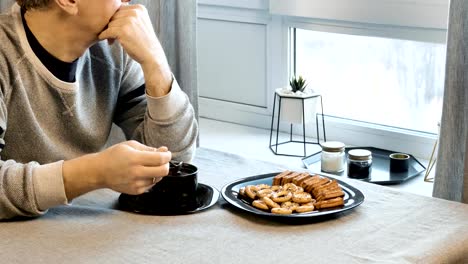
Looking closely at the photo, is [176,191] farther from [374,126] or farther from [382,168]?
[374,126]

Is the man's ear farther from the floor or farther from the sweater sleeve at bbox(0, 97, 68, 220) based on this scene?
the floor

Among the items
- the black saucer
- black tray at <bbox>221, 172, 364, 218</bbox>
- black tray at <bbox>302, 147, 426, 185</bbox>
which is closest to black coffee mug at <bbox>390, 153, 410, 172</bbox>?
black tray at <bbox>302, 147, 426, 185</bbox>

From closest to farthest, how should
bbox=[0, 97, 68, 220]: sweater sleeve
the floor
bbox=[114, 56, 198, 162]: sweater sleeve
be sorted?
bbox=[0, 97, 68, 220]: sweater sleeve, bbox=[114, 56, 198, 162]: sweater sleeve, the floor

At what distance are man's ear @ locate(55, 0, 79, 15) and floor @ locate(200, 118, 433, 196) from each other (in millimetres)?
880

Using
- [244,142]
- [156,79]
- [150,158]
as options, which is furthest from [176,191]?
[244,142]

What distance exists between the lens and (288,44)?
2.60 m

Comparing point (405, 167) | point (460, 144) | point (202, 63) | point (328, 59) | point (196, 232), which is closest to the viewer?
point (196, 232)

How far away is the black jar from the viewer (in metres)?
2.11

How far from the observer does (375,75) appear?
2455 millimetres

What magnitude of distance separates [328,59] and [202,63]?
498 mm

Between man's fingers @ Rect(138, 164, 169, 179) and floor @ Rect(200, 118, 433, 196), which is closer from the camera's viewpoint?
man's fingers @ Rect(138, 164, 169, 179)

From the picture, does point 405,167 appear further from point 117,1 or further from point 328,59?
point 117,1

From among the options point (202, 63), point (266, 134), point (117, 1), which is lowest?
point (266, 134)

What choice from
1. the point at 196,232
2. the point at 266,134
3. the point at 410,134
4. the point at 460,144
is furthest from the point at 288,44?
the point at 196,232
